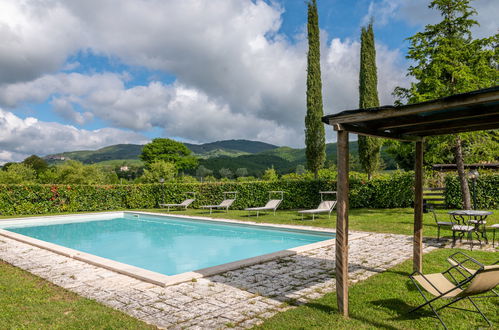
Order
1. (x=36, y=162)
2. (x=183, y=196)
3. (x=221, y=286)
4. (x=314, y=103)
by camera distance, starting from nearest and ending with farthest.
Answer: (x=221, y=286), (x=314, y=103), (x=183, y=196), (x=36, y=162)

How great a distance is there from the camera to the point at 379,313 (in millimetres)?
3703

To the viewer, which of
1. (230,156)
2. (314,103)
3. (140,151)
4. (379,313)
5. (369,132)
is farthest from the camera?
(140,151)

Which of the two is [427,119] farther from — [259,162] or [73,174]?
[259,162]

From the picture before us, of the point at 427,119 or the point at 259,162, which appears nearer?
the point at 427,119

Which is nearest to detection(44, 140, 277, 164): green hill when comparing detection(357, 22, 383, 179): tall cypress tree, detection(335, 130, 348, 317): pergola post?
detection(357, 22, 383, 179): tall cypress tree

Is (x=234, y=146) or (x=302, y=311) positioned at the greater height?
(x=234, y=146)

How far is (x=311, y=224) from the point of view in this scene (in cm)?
1125

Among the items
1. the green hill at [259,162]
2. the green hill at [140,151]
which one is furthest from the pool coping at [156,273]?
the green hill at [140,151]

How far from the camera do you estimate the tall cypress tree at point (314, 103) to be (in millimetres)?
18688

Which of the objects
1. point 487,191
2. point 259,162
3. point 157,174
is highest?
point 259,162

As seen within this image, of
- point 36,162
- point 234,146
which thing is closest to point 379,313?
point 36,162

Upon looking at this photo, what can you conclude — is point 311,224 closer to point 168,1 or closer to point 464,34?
point 168,1

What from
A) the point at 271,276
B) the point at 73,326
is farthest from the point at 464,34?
the point at 73,326

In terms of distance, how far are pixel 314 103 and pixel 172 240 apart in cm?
1156
